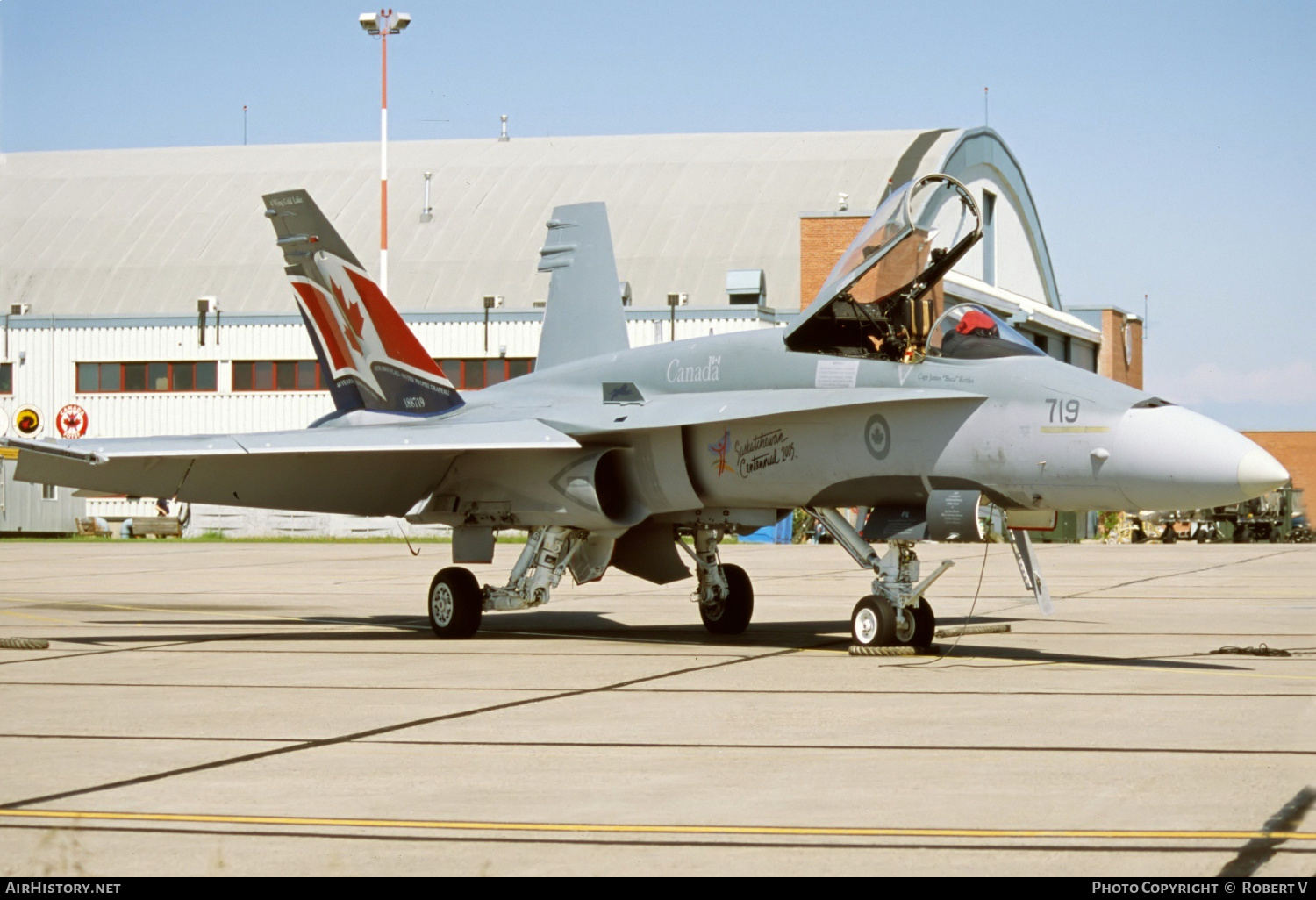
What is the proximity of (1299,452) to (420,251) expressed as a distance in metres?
37.9

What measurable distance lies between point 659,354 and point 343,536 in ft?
98.3

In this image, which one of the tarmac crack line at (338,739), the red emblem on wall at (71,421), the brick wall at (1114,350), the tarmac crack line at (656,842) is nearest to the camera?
the tarmac crack line at (656,842)

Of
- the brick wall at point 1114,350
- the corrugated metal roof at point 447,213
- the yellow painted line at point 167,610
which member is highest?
the corrugated metal roof at point 447,213

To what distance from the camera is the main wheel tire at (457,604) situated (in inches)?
537

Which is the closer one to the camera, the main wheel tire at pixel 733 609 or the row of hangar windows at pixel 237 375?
the main wheel tire at pixel 733 609

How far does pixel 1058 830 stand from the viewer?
5.43 metres

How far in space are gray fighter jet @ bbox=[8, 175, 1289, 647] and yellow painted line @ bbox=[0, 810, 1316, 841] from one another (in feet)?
15.4

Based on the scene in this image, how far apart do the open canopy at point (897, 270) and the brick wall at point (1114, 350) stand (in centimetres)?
4481

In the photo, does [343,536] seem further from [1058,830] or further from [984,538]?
[1058,830]

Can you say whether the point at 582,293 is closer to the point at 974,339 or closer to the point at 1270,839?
the point at 974,339

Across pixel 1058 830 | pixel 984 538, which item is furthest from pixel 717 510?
pixel 1058 830

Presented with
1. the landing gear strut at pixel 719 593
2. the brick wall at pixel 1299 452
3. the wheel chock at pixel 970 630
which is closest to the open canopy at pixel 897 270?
the landing gear strut at pixel 719 593

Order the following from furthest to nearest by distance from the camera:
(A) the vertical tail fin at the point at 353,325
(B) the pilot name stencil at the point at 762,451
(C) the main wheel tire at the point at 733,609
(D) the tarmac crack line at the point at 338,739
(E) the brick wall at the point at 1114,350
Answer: (E) the brick wall at the point at 1114,350 < (A) the vertical tail fin at the point at 353,325 < (C) the main wheel tire at the point at 733,609 < (B) the pilot name stencil at the point at 762,451 < (D) the tarmac crack line at the point at 338,739

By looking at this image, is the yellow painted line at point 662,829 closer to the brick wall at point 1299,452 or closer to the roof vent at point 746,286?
the roof vent at point 746,286
